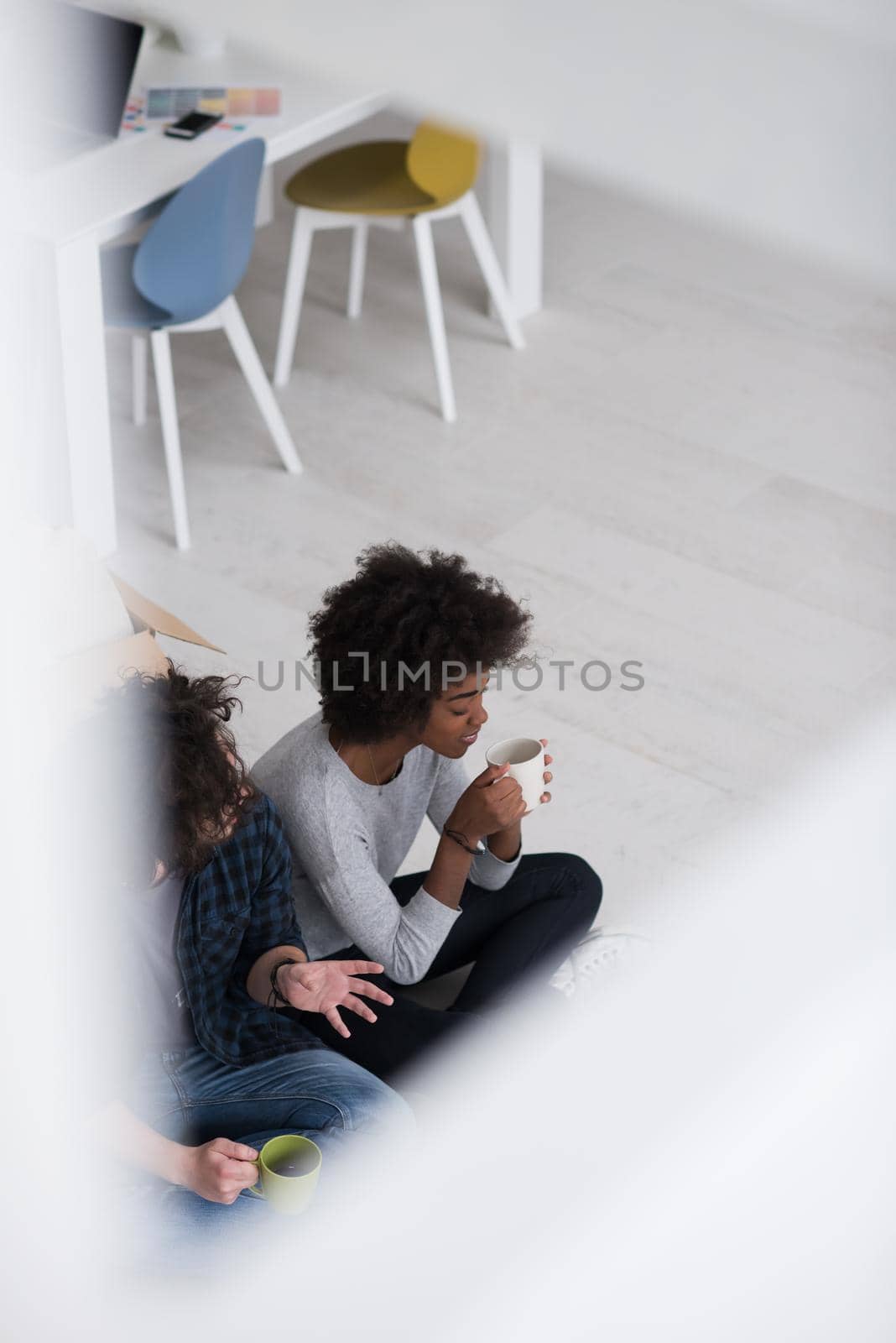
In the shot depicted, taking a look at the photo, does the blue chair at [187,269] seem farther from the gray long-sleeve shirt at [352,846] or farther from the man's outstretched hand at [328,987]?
the man's outstretched hand at [328,987]

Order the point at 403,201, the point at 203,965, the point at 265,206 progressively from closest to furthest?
the point at 203,965, the point at 403,201, the point at 265,206

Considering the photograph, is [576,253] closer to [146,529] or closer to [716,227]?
[146,529]

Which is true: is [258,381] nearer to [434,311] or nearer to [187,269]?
[187,269]

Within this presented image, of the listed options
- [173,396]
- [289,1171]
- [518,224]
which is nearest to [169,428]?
[173,396]

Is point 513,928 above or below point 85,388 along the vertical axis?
below

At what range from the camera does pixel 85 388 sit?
106 inches

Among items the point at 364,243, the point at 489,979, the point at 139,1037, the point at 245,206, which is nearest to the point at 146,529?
the point at 245,206

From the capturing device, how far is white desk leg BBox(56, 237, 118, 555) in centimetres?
259

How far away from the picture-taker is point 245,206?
279 centimetres

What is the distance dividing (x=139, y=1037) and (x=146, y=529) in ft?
5.64

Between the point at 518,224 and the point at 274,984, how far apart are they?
258cm

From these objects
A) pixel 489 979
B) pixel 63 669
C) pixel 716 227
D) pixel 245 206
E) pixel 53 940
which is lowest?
pixel 489 979

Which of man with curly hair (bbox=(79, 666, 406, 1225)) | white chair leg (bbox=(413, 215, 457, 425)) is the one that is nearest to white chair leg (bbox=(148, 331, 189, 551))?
white chair leg (bbox=(413, 215, 457, 425))

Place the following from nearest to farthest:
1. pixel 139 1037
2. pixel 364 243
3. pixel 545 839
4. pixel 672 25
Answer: pixel 672 25, pixel 139 1037, pixel 545 839, pixel 364 243
